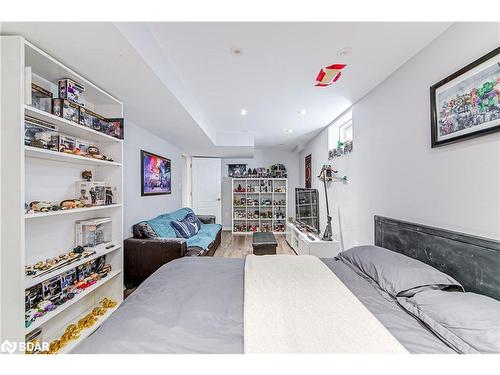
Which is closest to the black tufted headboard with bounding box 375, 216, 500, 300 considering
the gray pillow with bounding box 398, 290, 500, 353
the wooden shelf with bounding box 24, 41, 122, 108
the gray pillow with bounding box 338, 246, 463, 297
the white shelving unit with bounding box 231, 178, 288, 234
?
the gray pillow with bounding box 338, 246, 463, 297

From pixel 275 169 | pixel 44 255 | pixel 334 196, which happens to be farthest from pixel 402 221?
pixel 275 169

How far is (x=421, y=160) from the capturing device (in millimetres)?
1629

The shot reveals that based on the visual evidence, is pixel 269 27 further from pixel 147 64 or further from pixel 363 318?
pixel 363 318

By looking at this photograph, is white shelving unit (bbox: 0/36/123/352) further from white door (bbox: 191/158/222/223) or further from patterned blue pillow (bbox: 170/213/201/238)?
white door (bbox: 191/158/222/223)

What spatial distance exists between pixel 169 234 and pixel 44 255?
145cm

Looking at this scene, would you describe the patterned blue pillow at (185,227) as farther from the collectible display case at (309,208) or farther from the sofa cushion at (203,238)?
the collectible display case at (309,208)

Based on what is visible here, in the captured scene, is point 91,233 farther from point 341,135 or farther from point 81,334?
point 341,135

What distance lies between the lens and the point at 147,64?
4.79 ft

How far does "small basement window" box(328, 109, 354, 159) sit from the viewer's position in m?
2.96

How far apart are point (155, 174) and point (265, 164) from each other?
350cm

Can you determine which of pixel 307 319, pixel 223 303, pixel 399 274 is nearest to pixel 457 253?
pixel 399 274

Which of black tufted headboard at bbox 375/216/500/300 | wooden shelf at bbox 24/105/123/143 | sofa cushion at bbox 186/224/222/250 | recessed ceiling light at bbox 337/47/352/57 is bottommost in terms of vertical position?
sofa cushion at bbox 186/224/222/250

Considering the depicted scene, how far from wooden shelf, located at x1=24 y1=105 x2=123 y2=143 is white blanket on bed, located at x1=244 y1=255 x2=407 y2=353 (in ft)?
Result: 5.63
